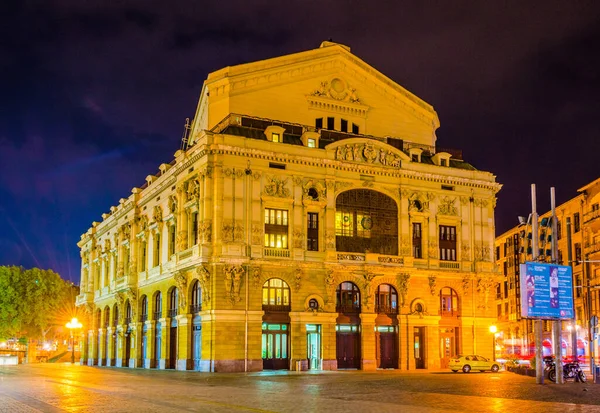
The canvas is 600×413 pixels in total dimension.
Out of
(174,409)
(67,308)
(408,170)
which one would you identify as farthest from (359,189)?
(67,308)

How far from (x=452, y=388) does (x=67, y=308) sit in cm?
9314

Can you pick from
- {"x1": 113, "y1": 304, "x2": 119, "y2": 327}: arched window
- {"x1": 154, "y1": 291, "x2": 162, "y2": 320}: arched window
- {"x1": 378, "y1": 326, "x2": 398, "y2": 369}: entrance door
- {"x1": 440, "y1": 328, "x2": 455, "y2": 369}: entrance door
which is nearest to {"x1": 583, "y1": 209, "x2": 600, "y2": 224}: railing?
{"x1": 440, "y1": 328, "x2": 455, "y2": 369}: entrance door

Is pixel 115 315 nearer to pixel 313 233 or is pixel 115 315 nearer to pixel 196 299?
pixel 196 299

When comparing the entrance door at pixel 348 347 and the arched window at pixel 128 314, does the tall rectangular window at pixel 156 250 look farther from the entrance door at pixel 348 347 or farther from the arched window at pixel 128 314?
the entrance door at pixel 348 347

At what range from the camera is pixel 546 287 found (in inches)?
1625

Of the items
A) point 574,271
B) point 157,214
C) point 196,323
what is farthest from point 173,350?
point 574,271

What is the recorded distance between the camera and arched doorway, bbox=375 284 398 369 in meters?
65.7

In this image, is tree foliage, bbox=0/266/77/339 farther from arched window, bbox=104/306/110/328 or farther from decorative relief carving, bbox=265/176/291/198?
decorative relief carving, bbox=265/176/291/198

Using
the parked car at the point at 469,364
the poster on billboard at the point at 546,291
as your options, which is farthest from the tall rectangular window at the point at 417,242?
the poster on billboard at the point at 546,291

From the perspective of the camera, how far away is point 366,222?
6650 centimetres

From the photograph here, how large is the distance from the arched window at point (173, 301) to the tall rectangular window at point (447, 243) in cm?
2441

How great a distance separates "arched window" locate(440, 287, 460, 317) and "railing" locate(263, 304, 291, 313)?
50.2 ft

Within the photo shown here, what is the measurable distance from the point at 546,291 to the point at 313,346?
1017 inches

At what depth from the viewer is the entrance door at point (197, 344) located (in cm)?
6134
